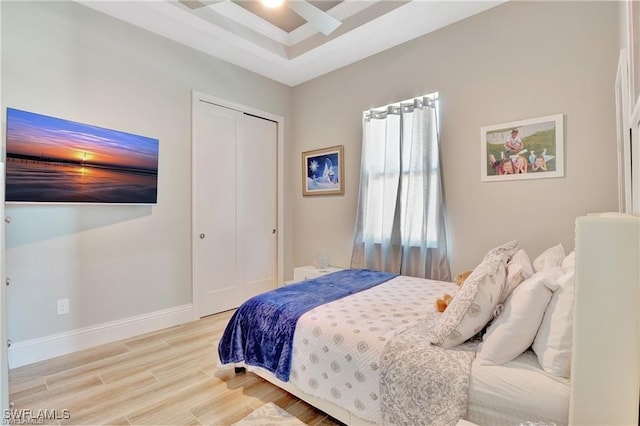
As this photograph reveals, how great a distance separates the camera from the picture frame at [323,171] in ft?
12.7

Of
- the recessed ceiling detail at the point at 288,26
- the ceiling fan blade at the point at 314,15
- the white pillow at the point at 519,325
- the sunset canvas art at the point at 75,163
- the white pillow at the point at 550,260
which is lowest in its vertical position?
the white pillow at the point at 519,325

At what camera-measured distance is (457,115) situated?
9.57 feet

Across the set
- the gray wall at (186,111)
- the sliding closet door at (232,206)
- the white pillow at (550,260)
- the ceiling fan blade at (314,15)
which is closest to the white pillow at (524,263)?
the white pillow at (550,260)

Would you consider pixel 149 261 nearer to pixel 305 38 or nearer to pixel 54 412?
pixel 54 412

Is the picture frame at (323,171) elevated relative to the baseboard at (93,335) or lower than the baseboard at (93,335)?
elevated

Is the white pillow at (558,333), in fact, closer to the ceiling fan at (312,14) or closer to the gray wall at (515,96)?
the gray wall at (515,96)

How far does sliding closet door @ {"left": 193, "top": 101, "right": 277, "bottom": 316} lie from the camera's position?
3.51 meters

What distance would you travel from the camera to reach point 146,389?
207 cm

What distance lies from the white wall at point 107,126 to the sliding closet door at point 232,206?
6.3 inches

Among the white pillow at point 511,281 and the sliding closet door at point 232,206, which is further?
the sliding closet door at point 232,206

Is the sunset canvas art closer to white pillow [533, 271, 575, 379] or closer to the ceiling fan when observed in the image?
the ceiling fan

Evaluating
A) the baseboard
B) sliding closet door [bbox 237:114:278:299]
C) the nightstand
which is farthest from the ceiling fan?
the baseboard

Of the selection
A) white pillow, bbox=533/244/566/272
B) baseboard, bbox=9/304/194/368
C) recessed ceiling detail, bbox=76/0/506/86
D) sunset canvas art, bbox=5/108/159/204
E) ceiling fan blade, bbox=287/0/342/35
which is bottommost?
baseboard, bbox=9/304/194/368

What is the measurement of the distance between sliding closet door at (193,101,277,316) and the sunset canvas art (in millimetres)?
592
